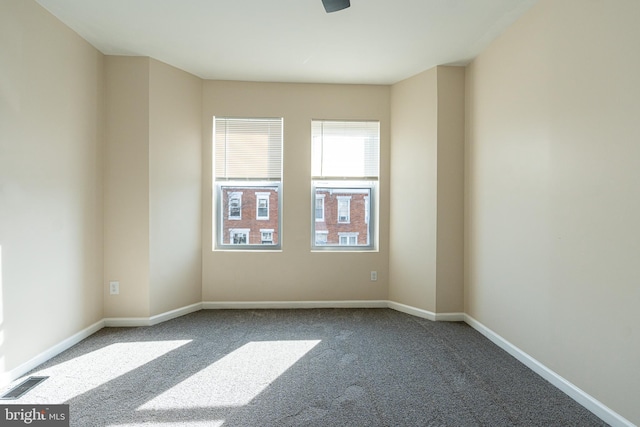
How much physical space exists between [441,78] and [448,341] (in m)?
2.69

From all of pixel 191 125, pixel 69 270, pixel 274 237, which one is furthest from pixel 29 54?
pixel 274 237

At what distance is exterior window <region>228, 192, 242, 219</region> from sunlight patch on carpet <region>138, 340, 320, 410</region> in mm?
1621

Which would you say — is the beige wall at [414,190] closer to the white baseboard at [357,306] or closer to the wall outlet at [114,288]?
the white baseboard at [357,306]

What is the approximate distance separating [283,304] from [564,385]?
2.74 m

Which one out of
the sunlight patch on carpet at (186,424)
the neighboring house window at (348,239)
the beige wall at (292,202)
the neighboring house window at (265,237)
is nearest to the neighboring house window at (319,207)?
the beige wall at (292,202)

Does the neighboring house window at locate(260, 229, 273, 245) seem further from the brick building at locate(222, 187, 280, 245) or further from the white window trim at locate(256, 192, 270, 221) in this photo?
the white window trim at locate(256, 192, 270, 221)

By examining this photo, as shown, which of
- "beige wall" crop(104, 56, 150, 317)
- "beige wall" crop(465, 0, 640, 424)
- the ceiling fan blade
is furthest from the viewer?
"beige wall" crop(104, 56, 150, 317)

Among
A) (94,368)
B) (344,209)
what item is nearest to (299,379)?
(94,368)

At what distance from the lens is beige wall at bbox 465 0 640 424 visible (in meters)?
1.76

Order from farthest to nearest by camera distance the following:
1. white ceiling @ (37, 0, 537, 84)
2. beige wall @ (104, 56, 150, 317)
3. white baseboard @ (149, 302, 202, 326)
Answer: white baseboard @ (149, 302, 202, 326), beige wall @ (104, 56, 150, 317), white ceiling @ (37, 0, 537, 84)

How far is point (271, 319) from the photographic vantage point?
357 centimetres

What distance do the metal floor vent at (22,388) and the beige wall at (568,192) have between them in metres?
3.59

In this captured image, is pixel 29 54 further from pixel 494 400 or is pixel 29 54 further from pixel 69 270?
pixel 494 400

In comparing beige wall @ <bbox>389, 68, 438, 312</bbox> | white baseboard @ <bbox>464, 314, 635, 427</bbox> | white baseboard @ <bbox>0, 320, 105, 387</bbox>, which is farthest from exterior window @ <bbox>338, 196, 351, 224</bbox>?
white baseboard @ <bbox>0, 320, 105, 387</bbox>
